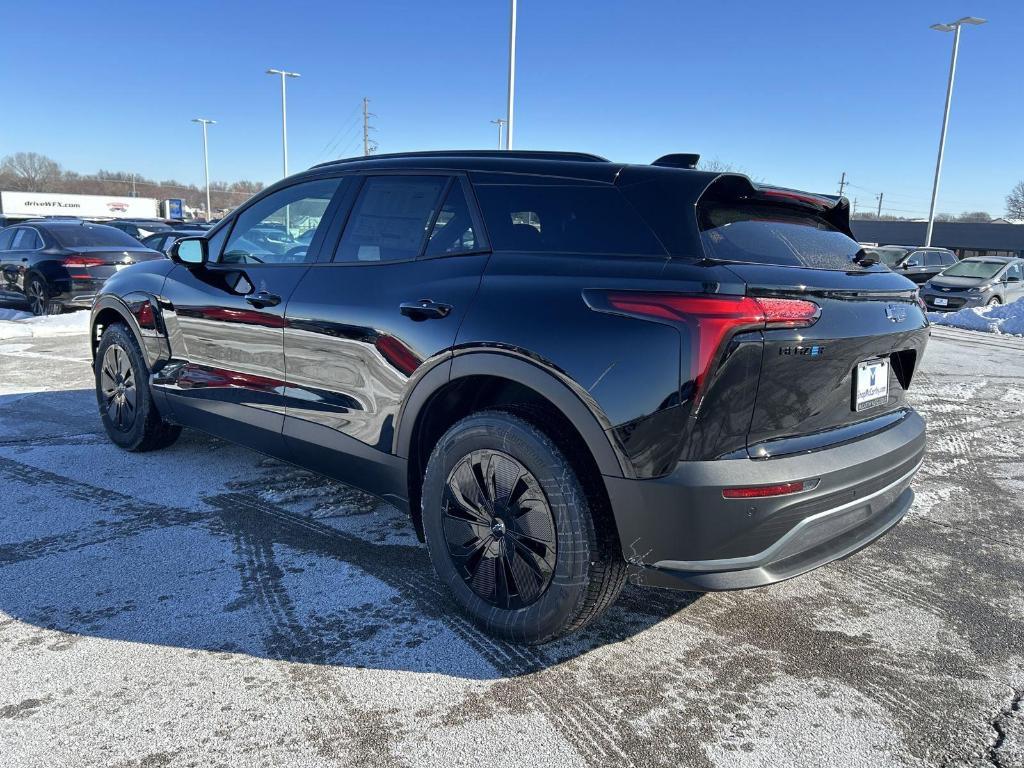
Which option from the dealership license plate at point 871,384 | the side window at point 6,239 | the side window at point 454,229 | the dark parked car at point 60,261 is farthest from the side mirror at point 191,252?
the side window at point 6,239

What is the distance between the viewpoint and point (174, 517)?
3777 millimetres

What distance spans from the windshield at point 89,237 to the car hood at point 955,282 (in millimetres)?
16725

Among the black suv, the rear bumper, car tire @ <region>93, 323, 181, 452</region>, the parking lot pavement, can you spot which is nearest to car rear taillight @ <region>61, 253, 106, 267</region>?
car tire @ <region>93, 323, 181, 452</region>

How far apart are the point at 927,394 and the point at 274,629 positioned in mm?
6961

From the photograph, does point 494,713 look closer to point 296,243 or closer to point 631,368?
point 631,368

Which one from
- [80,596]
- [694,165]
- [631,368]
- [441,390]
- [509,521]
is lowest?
[80,596]

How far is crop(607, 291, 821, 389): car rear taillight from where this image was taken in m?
2.15

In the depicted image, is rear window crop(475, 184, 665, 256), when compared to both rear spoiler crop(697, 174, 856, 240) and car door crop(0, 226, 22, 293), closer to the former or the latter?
rear spoiler crop(697, 174, 856, 240)

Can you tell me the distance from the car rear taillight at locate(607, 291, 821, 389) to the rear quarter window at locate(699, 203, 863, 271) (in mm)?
244

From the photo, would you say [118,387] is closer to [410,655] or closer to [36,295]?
[410,655]

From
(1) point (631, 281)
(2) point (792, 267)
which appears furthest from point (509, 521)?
(2) point (792, 267)

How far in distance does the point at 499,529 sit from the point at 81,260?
10418 millimetres

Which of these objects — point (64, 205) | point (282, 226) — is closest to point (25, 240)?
point (282, 226)

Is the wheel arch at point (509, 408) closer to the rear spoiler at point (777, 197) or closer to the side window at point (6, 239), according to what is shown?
the rear spoiler at point (777, 197)
